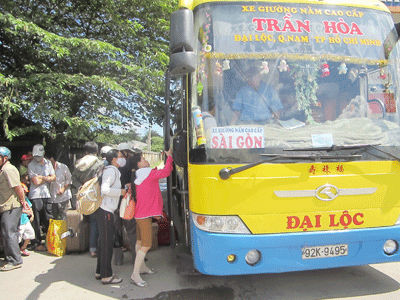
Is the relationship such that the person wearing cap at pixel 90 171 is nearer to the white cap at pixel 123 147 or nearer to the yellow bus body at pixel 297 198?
the white cap at pixel 123 147

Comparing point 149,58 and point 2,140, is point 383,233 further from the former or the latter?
point 2,140

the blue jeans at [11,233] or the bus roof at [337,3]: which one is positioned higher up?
the bus roof at [337,3]

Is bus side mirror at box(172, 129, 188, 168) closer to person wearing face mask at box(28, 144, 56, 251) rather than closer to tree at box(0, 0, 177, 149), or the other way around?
person wearing face mask at box(28, 144, 56, 251)

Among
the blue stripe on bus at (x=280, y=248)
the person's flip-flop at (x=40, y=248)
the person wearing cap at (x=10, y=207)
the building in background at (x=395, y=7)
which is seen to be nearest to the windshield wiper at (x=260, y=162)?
the blue stripe on bus at (x=280, y=248)

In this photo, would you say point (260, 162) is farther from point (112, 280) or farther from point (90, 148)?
point (90, 148)

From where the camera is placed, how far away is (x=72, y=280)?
435 centimetres

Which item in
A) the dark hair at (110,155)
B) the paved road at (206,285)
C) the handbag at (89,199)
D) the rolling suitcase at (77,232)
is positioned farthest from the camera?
the rolling suitcase at (77,232)

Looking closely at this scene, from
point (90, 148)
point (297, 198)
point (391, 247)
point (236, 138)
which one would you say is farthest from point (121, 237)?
point (391, 247)

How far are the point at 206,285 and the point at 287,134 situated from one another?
2.14 meters

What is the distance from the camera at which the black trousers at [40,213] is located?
19.2 feet

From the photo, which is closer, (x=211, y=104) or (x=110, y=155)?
(x=211, y=104)

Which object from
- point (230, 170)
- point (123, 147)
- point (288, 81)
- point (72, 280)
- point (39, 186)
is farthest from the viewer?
point (39, 186)

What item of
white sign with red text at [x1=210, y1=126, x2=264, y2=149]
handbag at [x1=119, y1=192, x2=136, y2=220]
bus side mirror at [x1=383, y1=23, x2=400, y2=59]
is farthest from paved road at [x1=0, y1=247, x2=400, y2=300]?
bus side mirror at [x1=383, y1=23, x2=400, y2=59]

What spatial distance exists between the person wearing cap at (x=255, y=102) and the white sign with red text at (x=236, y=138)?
3.9 inches
